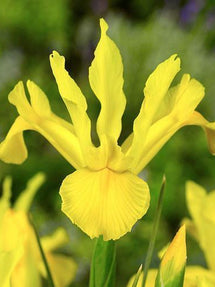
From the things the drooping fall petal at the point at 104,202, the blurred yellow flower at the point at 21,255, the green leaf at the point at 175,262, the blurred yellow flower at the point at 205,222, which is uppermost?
the drooping fall petal at the point at 104,202

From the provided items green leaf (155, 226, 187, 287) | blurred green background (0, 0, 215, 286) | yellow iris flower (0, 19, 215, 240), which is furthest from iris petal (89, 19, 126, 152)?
blurred green background (0, 0, 215, 286)

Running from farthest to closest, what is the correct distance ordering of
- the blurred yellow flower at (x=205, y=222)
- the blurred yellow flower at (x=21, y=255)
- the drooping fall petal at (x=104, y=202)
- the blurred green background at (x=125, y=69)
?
the blurred green background at (x=125, y=69), the blurred yellow flower at (x=205, y=222), the blurred yellow flower at (x=21, y=255), the drooping fall petal at (x=104, y=202)

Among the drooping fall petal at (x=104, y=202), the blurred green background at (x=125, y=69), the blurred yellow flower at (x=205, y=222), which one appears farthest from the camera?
the blurred green background at (x=125, y=69)

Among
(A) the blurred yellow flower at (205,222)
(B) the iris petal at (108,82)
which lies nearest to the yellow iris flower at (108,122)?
(B) the iris petal at (108,82)

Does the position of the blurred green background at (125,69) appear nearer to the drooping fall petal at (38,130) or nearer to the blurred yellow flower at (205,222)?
the blurred yellow flower at (205,222)

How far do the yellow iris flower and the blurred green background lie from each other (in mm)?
1133

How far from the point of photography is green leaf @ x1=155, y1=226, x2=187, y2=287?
2.14 feet

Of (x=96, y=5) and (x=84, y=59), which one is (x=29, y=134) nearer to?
(x=84, y=59)

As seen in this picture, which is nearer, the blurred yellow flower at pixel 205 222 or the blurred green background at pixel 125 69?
the blurred yellow flower at pixel 205 222

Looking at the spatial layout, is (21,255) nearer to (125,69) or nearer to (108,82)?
(108,82)

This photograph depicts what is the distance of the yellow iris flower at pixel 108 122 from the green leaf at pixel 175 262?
6cm

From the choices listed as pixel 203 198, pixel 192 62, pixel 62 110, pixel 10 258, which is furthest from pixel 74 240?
pixel 10 258

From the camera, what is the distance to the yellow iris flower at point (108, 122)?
0.65 m

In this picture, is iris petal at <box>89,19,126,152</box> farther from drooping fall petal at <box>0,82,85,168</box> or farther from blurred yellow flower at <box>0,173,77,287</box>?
blurred yellow flower at <box>0,173,77,287</box>
